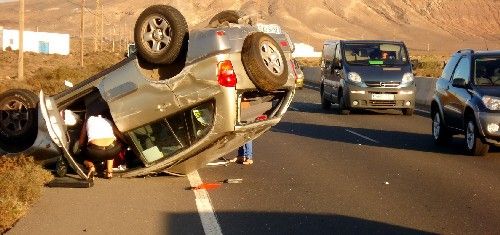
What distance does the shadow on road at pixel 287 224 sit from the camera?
8.38m

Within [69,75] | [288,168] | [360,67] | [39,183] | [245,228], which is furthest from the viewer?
[69,75]

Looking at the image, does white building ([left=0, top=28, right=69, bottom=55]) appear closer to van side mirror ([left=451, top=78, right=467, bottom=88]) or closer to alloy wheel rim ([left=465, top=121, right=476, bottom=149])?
van side mirror ([left=451, top=78, right=467, bottom=88])

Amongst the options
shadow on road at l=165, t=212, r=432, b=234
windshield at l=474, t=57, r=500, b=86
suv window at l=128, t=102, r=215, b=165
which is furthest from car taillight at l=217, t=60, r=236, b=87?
windshield at l=474, t=57, r=500, b=86

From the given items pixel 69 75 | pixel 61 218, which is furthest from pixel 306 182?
pixel 69 75

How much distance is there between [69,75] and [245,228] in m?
39.4

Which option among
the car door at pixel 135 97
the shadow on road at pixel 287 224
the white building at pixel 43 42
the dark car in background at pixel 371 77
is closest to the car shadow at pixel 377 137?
the dark car in background at pixel 371 77

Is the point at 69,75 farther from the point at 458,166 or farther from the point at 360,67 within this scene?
the point at 458,166

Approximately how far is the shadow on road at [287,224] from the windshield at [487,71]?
24.3 feet

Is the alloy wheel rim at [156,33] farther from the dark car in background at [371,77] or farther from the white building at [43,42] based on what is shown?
the white building at [43,42]

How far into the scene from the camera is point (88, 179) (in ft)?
37.3

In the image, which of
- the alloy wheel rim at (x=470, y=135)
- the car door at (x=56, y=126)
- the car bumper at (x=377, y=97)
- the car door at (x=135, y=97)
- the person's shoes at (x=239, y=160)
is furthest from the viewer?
the car bumper at (x=377, y=97)

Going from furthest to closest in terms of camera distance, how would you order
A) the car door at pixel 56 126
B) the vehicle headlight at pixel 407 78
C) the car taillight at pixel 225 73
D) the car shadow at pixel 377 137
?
1. the vehicle headlight at pixel 407 78
2. the car shadow at pixel 377 137
3. the car door at pixel 56 126
4. the car taillight at pixel 225 73

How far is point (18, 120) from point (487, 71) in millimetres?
8156

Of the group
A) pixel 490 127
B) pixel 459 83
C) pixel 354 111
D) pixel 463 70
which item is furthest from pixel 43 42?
pixel 490 127
